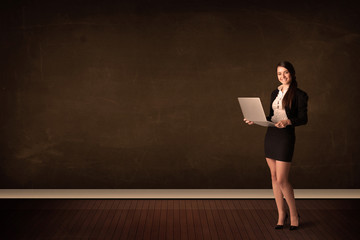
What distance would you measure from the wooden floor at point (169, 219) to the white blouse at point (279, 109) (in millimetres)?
984

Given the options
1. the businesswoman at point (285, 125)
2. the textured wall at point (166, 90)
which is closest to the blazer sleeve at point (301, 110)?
the businesswoman at point (285, 125)

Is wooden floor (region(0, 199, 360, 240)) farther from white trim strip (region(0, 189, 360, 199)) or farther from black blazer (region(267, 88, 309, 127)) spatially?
black blazer (region(267, 88, 309, 127))

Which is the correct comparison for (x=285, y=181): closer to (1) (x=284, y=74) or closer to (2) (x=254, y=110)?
(2) (x=254, y=110)

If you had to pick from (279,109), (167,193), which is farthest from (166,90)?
(279,109)

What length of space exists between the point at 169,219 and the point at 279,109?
4.81ft

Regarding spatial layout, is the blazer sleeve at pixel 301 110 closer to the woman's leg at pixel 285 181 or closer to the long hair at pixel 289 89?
the long hair at pixel 289 89

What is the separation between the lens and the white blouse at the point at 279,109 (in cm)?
402

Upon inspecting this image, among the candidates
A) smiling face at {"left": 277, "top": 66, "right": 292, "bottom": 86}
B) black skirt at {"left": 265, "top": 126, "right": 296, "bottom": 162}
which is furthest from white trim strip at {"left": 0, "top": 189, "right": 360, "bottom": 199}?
smiling face at {"left": 277, "top": 66, "right": 292, "bottom": 86}

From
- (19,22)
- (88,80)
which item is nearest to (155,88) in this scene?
(88,80)

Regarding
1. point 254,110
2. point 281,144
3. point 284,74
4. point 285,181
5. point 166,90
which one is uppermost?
point 284,74

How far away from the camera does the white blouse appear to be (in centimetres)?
402

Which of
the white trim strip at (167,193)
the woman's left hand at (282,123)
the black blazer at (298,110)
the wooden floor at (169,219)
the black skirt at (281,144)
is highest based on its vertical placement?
the black blazer at (298,110)

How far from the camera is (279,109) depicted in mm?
4039

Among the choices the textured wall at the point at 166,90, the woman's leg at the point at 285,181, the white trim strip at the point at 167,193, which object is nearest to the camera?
the woman's leg at the point at 285,181
